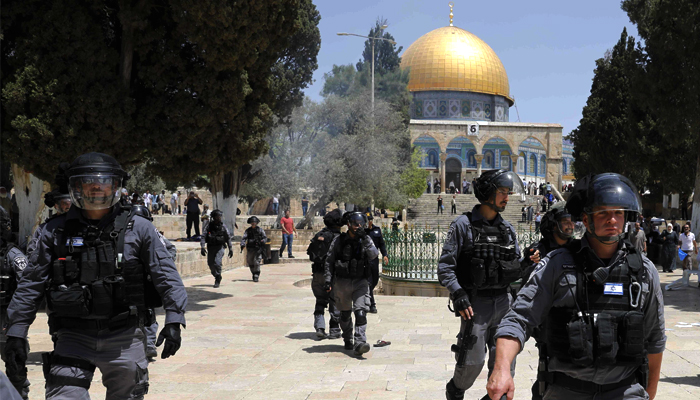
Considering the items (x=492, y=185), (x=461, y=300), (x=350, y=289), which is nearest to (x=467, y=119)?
(x=350, y=289)

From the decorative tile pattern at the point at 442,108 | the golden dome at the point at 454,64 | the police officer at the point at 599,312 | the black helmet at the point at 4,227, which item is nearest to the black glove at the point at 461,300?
the police officer at the point at 599,312

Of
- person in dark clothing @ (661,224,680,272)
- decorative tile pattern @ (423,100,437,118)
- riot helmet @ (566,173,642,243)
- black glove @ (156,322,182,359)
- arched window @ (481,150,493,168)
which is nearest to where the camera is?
riot helmet @ (566,173,642,243)

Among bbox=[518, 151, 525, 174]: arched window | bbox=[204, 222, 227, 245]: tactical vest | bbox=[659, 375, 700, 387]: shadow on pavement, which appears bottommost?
bbox=[659, 375, 700, 387]: shadow on pavement

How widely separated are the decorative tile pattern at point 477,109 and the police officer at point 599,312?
2548 inches

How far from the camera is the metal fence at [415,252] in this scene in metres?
13.6

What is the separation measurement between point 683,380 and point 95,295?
16.0ft

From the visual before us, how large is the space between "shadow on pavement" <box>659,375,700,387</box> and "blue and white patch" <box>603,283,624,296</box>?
12.2 feet

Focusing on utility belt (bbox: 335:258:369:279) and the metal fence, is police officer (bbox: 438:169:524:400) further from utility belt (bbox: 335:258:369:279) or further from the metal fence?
the metal fence

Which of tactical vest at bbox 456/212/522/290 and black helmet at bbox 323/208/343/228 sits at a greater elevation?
black helmet at bbox 323/208/343/228

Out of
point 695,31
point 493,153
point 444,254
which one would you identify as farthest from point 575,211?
point 493,153

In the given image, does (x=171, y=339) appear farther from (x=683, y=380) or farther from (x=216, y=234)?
(x=216, y=234)

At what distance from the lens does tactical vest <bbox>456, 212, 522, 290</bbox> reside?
15.7 feet

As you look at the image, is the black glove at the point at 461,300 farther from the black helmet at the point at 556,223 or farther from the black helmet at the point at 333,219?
the black helmet at the point at 333,219

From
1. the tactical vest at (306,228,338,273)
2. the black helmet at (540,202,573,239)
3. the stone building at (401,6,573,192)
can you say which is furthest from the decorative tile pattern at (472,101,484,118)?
the black helmet at (540,202,573,239)
